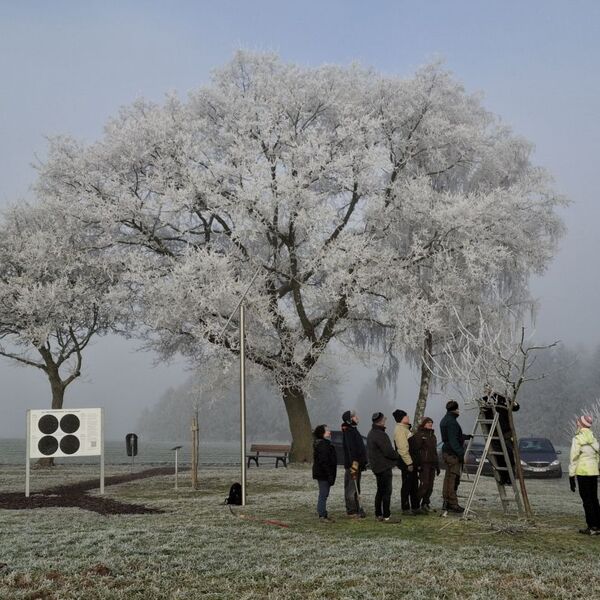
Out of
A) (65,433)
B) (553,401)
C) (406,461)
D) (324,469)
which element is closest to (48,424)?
(65,433)

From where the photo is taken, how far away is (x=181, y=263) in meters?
31.8

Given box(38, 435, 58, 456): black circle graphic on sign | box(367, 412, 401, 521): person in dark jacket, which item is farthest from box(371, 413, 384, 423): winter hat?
box(38, 435, 58, 456): black circle graphic on sign

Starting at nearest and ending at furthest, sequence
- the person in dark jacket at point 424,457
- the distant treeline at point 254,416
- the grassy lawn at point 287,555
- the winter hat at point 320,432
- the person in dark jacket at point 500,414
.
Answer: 1. the grassy lawn at point 287,555
2. the person in dark jacket at point 500,414
3. the winter hat at point 320,432
4. the person in dark jacket at point 424,457
5. the distant treeline at point 254,416

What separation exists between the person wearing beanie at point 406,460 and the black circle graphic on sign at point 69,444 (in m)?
9.30

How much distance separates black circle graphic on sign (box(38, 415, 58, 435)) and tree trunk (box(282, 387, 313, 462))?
44.4 feet

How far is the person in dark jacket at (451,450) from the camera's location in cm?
1552

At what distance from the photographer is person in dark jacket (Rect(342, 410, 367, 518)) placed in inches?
591

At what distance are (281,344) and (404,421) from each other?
16611 mm

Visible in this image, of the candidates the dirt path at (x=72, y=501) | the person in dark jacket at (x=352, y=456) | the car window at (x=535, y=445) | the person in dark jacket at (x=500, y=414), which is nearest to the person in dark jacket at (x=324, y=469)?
the person in dark jacket at (x=352, y=456)

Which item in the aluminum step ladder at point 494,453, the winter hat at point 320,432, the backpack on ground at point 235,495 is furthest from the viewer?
the backpack on ground at point 235,495

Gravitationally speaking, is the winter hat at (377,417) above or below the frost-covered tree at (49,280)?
below

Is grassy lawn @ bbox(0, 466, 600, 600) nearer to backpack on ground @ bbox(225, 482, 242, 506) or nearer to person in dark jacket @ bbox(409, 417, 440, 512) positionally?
backpack on ground @ bbox(225, 482, 242, 506)

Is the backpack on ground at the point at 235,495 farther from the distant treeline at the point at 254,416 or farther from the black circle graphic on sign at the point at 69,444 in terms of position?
the distant treeline at the point at 254,416

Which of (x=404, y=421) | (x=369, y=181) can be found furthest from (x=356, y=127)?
(x=404, y=421)
